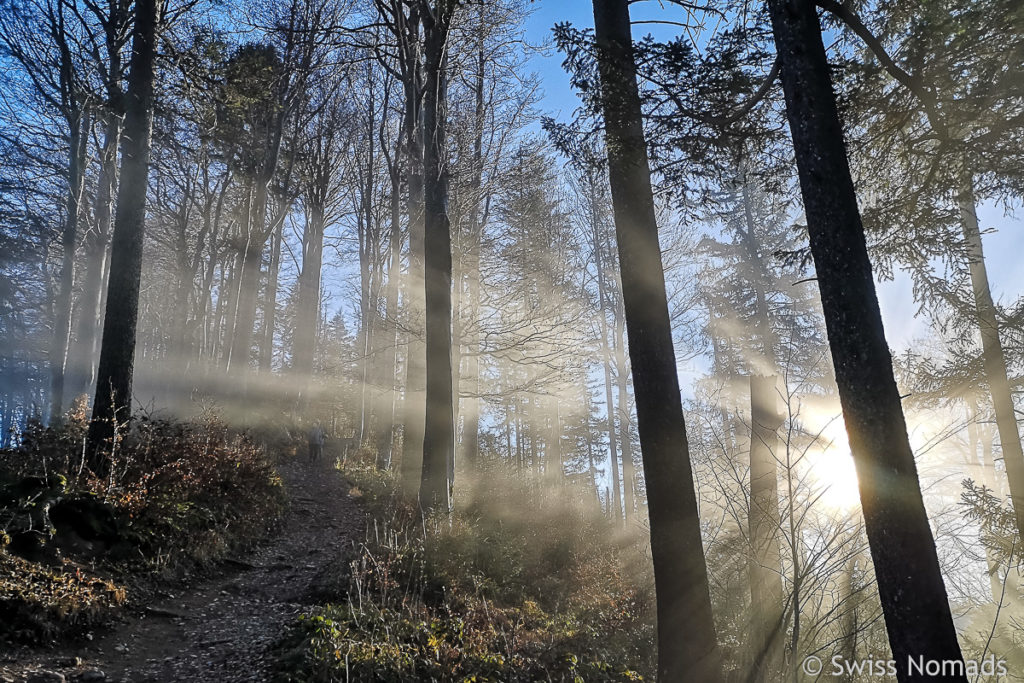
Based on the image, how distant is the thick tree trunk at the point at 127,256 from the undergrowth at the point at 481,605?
414cm

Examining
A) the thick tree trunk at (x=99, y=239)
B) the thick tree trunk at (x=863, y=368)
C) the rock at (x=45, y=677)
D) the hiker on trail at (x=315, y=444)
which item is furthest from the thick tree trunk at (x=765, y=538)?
the thick tree trunk at (x=99, y=239)

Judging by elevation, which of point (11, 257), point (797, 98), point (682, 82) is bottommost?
point (797, 98)

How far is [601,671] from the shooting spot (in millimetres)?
6098

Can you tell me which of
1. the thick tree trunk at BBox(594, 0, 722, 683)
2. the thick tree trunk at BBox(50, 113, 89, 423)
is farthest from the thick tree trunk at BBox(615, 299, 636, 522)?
the thick tree trunk at BBox(50, 113, 89, 423)

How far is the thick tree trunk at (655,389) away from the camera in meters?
4.35

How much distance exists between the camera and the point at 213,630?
516cm

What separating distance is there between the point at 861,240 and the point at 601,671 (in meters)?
5.40

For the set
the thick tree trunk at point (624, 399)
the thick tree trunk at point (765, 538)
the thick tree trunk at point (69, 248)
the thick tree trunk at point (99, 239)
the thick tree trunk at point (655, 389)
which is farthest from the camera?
the thick tree trunk at point (624, 399)

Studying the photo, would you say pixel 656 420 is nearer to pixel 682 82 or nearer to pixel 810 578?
pixel 810 578

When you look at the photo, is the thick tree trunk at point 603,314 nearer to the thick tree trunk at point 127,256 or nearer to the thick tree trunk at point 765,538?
the thick tree trunk at point 765,538

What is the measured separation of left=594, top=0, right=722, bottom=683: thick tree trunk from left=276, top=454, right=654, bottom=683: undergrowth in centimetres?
174

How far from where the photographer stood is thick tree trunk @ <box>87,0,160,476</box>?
7371mm

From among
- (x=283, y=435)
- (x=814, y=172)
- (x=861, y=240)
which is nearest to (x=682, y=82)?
(x=814, y=172)

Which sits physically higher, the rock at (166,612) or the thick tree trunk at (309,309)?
the thick tree trunk at (309,309)
